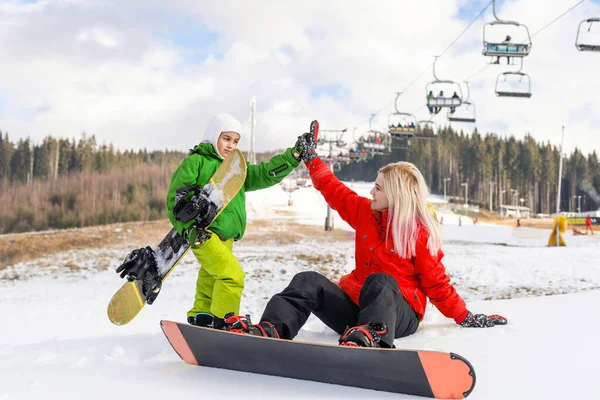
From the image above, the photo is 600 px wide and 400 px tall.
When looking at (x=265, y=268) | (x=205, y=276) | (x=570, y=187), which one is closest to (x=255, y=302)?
(x=265, y=268)

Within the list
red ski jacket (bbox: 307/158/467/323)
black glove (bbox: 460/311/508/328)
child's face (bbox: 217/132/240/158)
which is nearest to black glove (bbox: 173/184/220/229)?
child's face (bbox: 217/132/240/158)

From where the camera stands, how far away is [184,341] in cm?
216

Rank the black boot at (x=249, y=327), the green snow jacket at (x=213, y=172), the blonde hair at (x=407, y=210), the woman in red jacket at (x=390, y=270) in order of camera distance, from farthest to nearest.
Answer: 1. the green snow jacket at (x=213, y=172)
2. the blonde hair at (x=407, y=210)
3. the woman in red jacket at (x=390, y=270)
4. the black boot at (x=249, y=327)

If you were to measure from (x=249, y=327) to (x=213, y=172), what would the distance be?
1.21 metres

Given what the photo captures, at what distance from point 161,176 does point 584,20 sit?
122 ft

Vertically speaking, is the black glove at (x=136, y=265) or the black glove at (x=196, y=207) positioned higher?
the black glove at (x=196, y=207)

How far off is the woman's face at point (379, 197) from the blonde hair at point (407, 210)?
0.08 feet

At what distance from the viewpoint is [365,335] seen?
1.94 m

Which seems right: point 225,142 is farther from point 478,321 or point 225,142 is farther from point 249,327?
point 478,321

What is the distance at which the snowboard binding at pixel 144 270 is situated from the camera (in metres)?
2.86

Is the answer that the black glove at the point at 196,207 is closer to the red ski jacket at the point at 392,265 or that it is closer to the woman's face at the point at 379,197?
the red ski jacket at the point at 392,265

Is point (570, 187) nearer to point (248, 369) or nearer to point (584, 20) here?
point (584, 20)

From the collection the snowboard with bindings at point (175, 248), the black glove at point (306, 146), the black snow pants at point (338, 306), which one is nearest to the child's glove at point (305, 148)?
the black glove at point (306, 146)

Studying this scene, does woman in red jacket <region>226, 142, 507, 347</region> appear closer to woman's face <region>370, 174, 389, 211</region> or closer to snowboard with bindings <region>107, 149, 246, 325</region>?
woman's face <region>370, 174, 389, 211</region>
